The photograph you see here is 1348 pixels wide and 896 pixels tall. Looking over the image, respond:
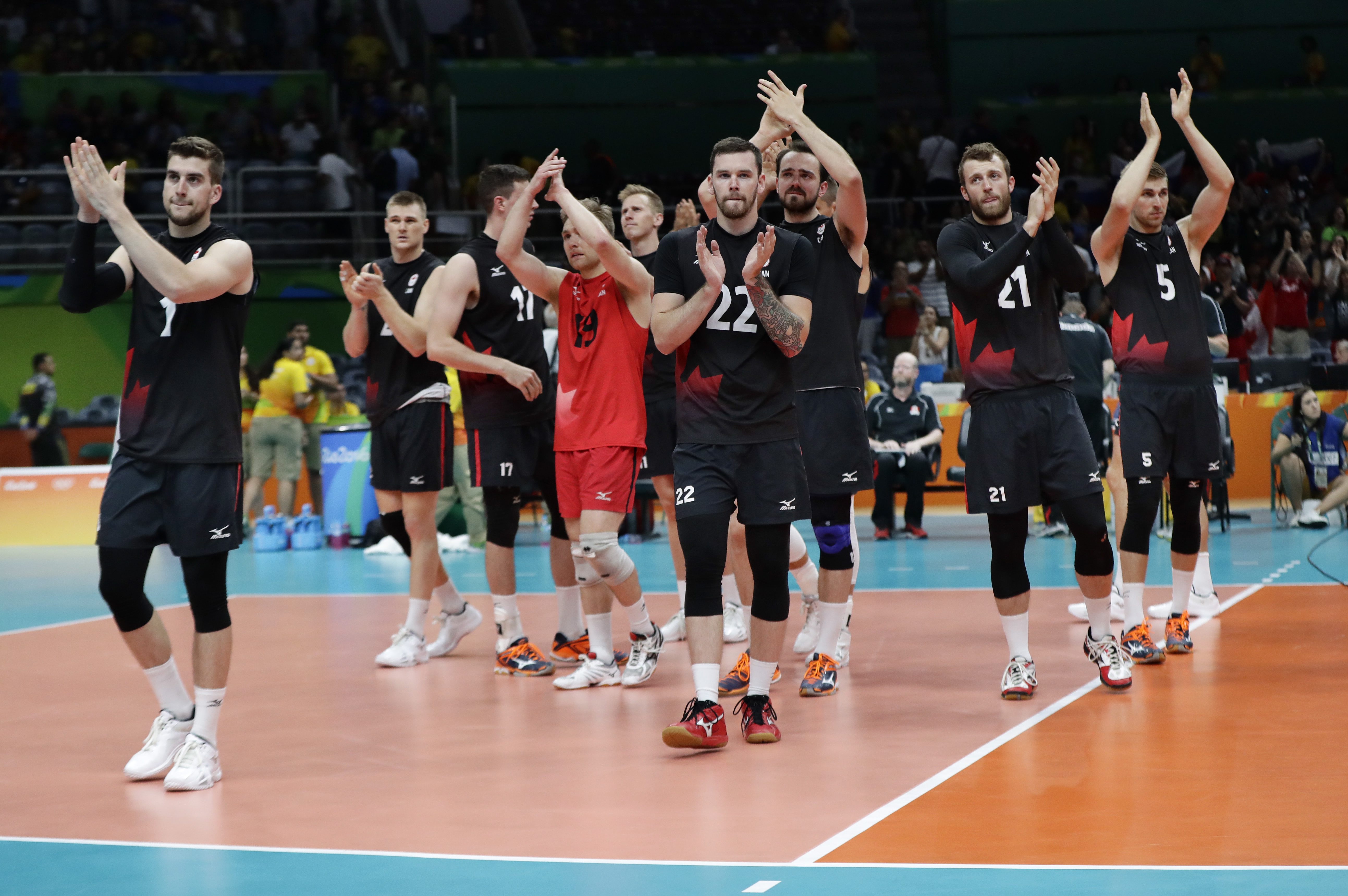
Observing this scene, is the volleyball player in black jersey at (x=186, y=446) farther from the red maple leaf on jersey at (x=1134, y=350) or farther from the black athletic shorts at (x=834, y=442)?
the red maple leaf on jersey at (x=1134, y=350)

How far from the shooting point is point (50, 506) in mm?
15930

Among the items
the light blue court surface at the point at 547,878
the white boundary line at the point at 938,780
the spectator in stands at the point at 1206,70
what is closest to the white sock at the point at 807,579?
the white boundary line at the point at 938,780

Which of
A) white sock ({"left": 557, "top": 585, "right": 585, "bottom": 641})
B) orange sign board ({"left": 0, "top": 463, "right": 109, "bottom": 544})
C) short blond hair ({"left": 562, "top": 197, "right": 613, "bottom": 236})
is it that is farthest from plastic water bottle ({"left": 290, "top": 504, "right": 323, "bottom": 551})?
short blond hair ({"left": 562, "top": 197, "right": 613, "bottom": 236})

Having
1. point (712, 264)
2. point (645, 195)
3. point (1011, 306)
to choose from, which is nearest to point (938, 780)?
point (712, 264)

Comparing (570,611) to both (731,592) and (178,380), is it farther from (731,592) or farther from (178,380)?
(178,380)

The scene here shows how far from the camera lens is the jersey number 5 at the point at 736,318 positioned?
568cm

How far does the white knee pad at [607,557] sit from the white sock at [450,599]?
1501 millimetres

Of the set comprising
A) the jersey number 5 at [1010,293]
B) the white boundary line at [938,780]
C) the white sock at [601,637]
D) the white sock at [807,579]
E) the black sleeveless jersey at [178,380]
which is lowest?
the white boundary line at [938,780]

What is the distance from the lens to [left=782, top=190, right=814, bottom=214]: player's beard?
6707mm

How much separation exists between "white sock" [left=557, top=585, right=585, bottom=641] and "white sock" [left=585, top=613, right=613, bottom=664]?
509 millimetres

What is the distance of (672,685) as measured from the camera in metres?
7.07

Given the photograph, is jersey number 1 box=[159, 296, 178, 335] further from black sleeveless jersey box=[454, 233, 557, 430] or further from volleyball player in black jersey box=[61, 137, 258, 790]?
black sleeveless jersey box=[454, 233, 557, 430]

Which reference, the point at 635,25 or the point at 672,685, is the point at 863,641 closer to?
the point at 672,685

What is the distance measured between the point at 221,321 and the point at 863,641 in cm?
422
